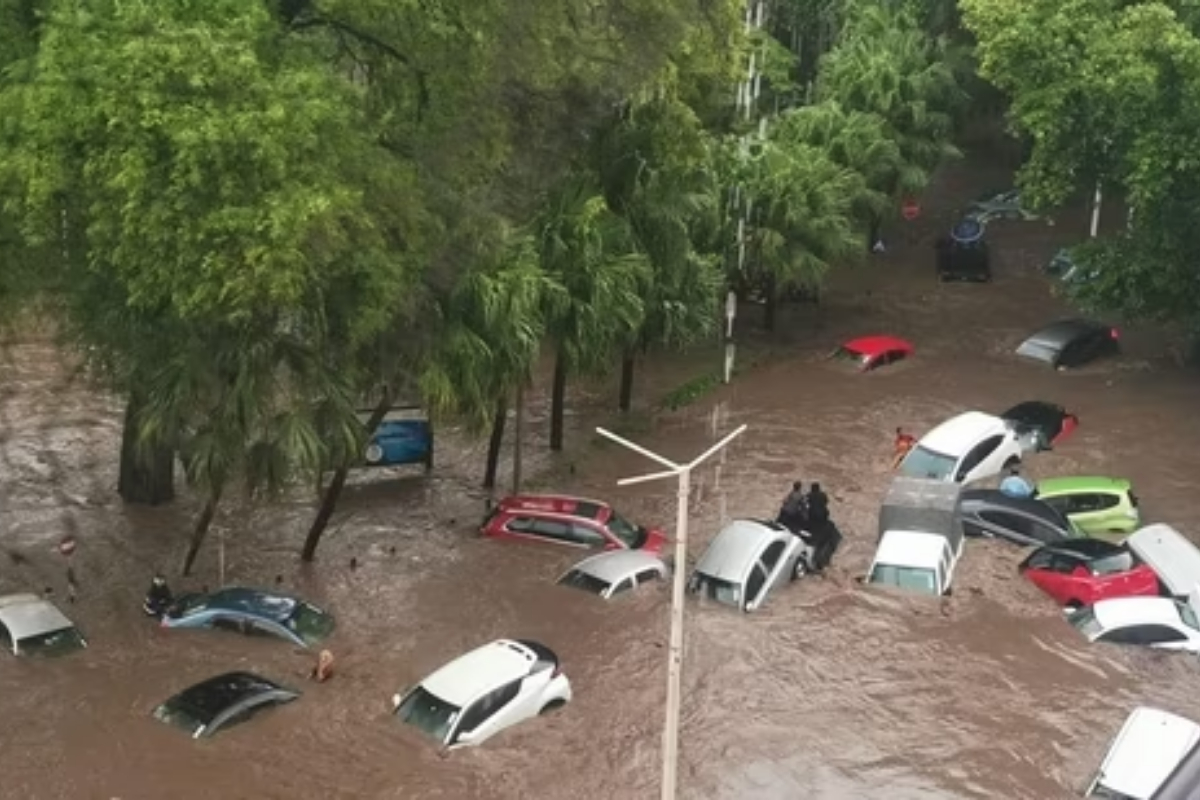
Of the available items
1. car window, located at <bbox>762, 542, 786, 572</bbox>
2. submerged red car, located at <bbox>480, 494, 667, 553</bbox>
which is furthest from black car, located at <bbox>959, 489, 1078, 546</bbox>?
submerged red car, located at <bbox>480, 494, 667, 553</bbox>

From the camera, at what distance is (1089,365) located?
3672 cm

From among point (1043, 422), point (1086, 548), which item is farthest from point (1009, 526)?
point (1043, 422)

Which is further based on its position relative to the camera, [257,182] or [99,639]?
[99,639]

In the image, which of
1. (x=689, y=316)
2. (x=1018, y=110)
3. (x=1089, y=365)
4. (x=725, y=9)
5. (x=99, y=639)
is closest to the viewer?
(x=99, y=639)

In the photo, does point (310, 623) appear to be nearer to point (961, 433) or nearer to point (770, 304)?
point (961, 433)

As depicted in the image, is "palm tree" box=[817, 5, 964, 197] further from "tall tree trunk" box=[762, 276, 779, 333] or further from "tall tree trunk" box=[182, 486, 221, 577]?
"tall tree trunk" box=[182, 486, 221, 577]

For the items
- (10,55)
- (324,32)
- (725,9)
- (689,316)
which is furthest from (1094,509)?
(10,55)

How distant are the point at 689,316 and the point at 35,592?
1351 centimetres

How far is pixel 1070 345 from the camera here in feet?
120

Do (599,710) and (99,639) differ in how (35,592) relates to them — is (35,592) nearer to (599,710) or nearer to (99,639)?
(99,639)

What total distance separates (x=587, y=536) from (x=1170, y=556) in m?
9.38

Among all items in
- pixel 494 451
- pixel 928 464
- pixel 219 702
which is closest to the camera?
pixel 219 702

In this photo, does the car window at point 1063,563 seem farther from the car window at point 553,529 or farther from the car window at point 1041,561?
the car window at point 553,529

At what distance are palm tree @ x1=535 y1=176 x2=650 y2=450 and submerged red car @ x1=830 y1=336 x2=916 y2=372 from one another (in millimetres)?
10184
